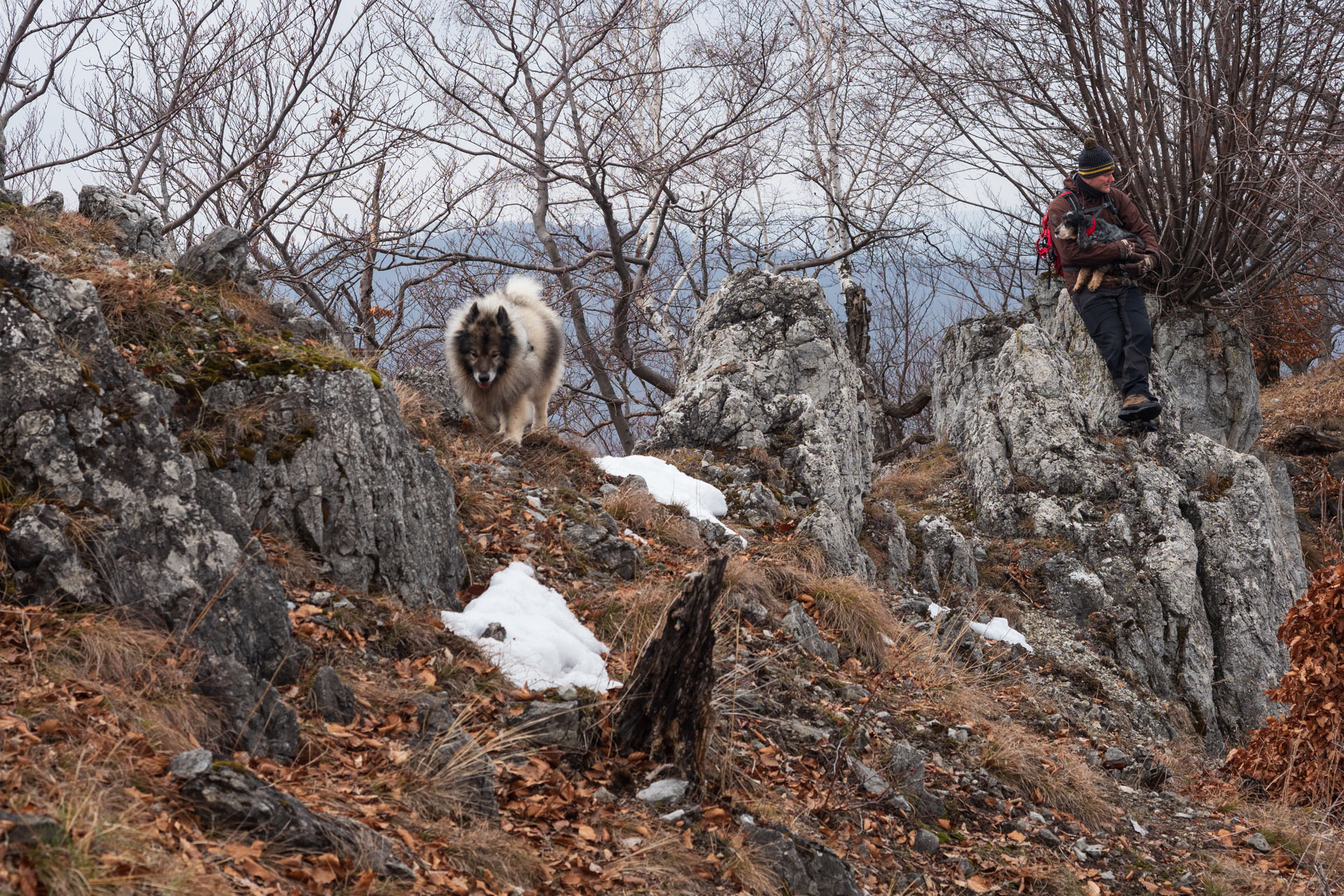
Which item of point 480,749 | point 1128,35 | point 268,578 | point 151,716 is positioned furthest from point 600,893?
point 1128,35

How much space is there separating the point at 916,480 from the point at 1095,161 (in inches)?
138

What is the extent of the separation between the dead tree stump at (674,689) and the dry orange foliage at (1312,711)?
4417mm

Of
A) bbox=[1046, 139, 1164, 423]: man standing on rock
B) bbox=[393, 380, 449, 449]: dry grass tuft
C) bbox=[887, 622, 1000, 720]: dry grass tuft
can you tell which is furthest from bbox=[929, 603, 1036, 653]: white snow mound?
bbox=[393, 380, 449, 449]: dry grass tuft

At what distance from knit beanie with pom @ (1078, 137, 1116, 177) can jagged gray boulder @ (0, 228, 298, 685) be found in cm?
807

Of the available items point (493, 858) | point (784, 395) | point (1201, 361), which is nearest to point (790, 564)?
point (784, 395)

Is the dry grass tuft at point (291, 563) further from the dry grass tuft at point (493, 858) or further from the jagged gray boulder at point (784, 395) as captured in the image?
the jagged gray boulder at point (784, 395)

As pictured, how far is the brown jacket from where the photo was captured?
9.01 m

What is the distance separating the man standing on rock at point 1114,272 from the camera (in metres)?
8.93

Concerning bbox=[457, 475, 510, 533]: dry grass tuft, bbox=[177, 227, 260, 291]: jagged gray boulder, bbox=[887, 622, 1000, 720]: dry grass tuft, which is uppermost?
bbox=[177, 227, 260, 291]: jagged gray boulder

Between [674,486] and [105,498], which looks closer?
[105,498]

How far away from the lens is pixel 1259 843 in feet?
17.6

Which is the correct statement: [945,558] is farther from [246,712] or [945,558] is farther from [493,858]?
[246,712]

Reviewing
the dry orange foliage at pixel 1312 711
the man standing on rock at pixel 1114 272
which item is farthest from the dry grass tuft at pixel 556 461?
the man standing on rock at pixel 1114 272

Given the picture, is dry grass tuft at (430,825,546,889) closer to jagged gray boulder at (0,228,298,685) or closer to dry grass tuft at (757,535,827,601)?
jagged gray boulder at (0,228,298,685)
